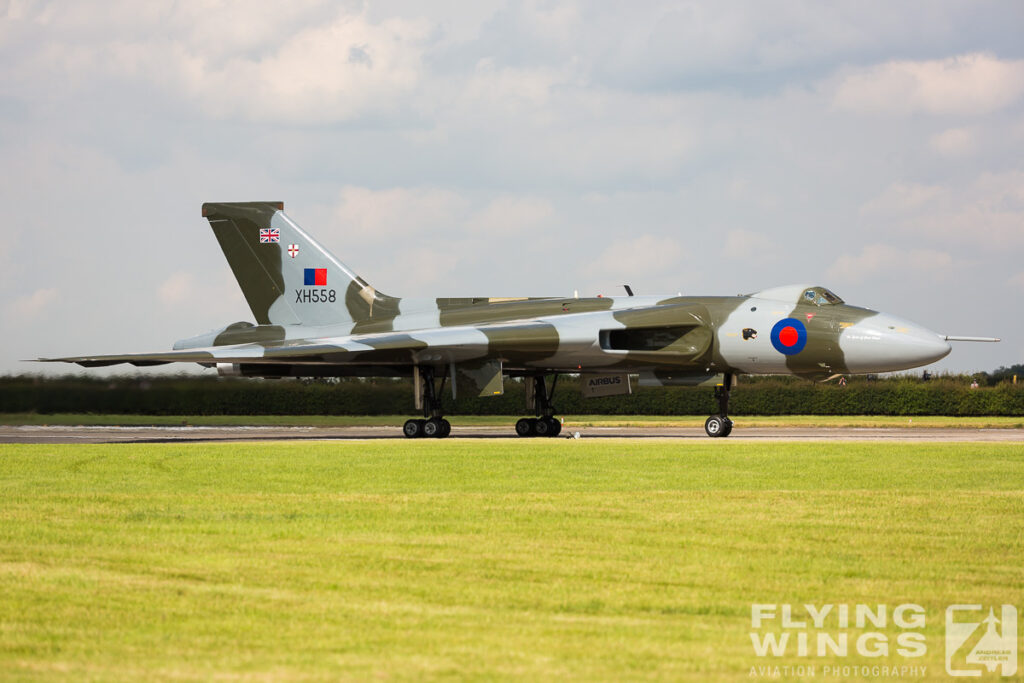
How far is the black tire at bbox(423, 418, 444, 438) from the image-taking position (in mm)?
25141

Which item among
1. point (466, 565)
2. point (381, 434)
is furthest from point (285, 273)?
point (466, 565)

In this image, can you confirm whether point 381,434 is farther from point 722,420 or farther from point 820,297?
point 820,297

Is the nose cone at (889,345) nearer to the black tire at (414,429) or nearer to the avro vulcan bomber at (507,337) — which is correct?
the avro vulcan bomber at (507,337)

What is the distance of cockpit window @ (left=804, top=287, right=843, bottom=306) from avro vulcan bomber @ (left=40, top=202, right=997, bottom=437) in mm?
29

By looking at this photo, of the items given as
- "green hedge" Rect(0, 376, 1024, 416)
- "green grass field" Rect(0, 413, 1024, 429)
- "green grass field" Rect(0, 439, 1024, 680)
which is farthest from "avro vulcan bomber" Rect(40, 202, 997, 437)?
"green grass field" Rect(0, 439, 1024, 680)

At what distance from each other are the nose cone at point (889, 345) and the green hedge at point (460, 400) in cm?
1245

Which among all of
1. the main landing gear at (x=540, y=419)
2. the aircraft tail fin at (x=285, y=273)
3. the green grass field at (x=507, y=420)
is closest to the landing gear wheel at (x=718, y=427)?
the main landing gear at (x=540, y=419)

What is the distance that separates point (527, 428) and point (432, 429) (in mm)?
2338

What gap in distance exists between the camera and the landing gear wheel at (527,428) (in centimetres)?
2617

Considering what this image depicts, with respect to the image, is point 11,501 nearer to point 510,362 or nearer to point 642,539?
point 642,539

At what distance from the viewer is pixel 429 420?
25.3 metres

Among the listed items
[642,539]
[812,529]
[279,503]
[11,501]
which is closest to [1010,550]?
[812,529]

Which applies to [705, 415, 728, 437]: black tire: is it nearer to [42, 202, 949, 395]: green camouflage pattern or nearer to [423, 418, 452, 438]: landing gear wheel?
[42, 202, 949, 395]: green camouflage pattern

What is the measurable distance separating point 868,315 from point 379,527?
1636 centimetres
